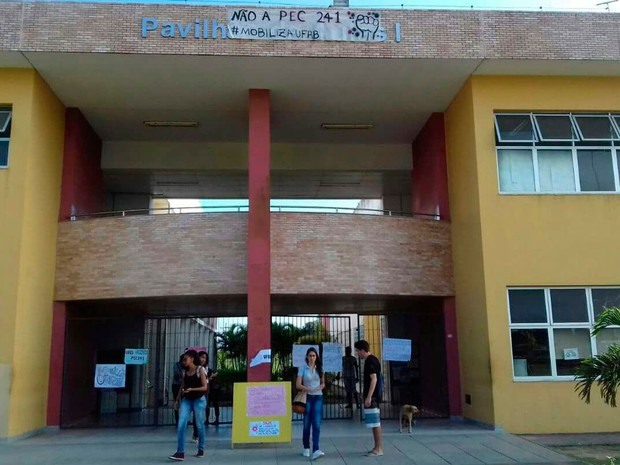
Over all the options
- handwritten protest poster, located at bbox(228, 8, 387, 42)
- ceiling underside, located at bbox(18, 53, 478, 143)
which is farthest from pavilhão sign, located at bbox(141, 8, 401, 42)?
ceiling underside, located at bbox(18, 53, 478, 143)

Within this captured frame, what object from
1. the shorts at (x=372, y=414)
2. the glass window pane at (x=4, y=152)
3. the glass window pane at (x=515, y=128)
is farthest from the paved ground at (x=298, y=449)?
the glass window pane at (x=515, y=128)

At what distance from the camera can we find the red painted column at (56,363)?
45.3 feet

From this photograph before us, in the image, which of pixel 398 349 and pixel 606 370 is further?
pixel 398 349

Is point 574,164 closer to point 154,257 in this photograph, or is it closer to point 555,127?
point 555,127

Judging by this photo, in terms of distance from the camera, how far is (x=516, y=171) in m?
14.0

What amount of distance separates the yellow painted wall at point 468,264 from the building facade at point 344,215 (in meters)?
0.06

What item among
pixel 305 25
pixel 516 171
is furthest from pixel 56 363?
pixel 516 171

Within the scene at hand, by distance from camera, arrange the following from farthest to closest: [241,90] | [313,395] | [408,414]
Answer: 1. [241,90]
2. [408,414]
3. [313,395]

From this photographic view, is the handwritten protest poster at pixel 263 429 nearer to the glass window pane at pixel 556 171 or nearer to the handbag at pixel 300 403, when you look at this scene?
the handbag at pixel 300 403

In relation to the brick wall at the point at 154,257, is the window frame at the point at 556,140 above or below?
above

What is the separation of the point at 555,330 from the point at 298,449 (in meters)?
5.96

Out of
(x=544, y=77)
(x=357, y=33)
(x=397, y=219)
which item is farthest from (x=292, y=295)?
(x=544, y=77)

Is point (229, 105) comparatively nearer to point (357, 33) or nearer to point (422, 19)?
point (357, 33)

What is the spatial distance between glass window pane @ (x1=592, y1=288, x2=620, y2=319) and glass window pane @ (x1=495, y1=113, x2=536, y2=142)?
138 inches
